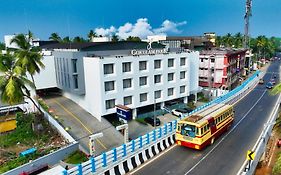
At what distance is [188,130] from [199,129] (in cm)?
123

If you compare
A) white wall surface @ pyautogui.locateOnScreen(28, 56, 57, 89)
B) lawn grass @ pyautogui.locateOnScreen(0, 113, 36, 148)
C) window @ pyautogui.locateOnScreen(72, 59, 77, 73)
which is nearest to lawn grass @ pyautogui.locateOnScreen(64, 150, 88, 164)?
lawn grass @ pyautogui.locateOnScreen(0, 113, 36, 148)

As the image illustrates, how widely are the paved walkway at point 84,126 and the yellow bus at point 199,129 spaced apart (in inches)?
410

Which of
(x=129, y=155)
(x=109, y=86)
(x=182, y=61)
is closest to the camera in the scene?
(x=129, y=155)

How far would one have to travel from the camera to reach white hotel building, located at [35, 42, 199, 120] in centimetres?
3925

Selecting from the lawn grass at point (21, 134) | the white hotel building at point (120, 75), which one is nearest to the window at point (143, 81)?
the white hotel building at point (120, 75)

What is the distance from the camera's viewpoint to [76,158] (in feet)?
94.8

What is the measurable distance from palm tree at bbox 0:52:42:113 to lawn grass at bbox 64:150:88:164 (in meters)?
11.1

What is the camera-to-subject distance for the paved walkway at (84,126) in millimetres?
32375

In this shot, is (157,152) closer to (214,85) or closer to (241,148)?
(241,148)

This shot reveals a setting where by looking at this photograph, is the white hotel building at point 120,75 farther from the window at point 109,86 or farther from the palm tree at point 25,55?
the palm tree at point 25,55

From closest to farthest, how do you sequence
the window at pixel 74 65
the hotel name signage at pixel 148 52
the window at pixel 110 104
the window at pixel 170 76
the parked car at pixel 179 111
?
1. the window at pixel 110 104
2. the window at pixel 74 65
3. the hotel name signage at pixel 148 52
4. the parked car at pixel 179 111
5. the window at pixel 170 76

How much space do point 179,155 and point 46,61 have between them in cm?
3416

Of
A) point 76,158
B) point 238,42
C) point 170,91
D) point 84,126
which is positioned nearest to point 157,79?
point 170,91

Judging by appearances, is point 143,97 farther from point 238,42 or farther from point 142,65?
point 238,42
